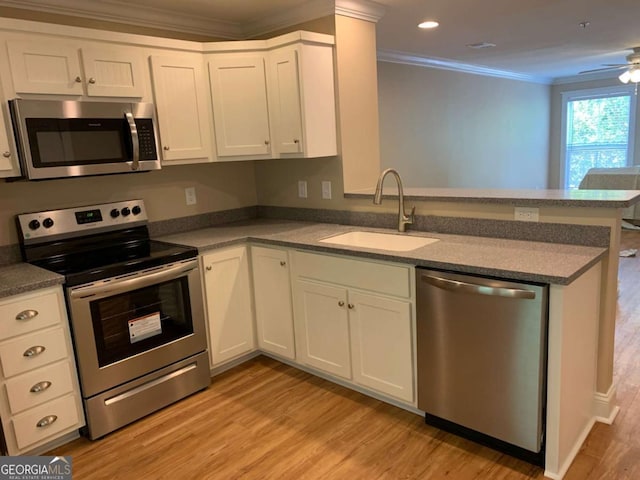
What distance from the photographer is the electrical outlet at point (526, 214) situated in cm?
239

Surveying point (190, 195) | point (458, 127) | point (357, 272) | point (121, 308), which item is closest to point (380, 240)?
point (357, 272)

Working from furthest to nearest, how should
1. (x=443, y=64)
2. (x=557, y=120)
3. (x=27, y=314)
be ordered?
(x=557, y=120) < (x=443, y=64) < (x=27, y=314)

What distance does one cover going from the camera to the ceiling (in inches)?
116

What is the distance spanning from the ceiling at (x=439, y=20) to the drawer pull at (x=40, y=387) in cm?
196

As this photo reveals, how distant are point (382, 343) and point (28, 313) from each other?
1.69 meters

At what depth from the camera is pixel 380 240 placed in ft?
9.76

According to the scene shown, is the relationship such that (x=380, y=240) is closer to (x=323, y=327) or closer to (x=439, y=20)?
(x=323, y=327)

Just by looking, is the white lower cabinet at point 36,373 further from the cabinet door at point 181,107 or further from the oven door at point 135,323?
the cabinet door at point 181,107

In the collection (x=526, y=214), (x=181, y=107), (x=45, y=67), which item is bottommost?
(x=526, y=214)

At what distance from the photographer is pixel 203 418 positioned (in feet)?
8.57

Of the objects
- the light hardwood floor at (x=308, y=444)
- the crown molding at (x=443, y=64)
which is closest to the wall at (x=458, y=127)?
the crown molding at (x=443, y=64)

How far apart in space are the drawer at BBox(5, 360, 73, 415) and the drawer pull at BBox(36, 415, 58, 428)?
85mm

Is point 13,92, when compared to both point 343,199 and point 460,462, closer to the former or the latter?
point 343,199

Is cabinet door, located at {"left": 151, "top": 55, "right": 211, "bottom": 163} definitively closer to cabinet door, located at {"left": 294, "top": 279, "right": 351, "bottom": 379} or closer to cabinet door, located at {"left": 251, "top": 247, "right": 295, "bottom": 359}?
cabinet door, located at {"left": 251, "top": 247, "right": 295, "bottom": 359}
